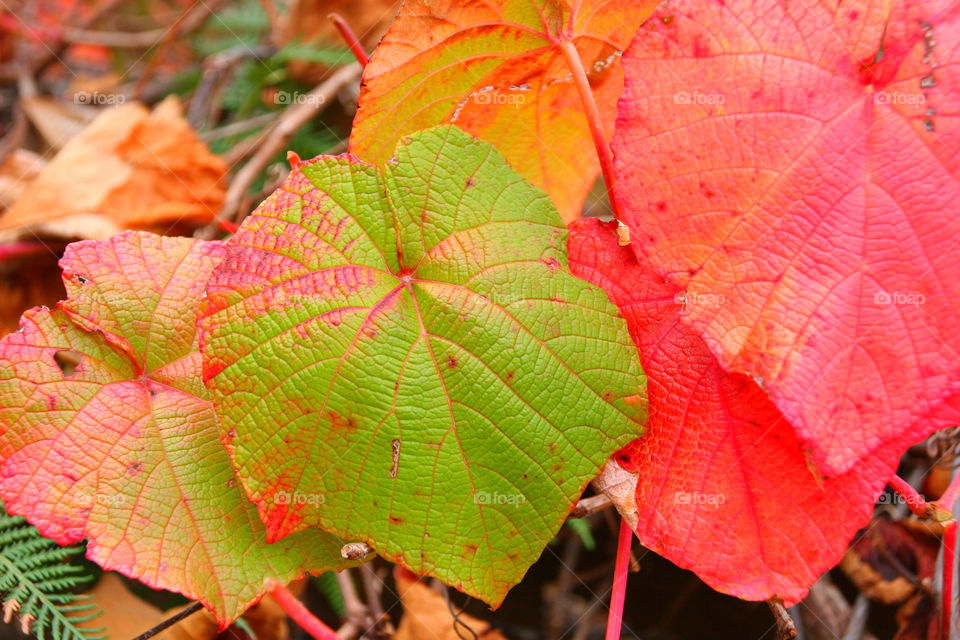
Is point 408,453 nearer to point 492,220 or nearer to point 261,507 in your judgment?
point 261,507

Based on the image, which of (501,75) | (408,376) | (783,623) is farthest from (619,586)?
(501,75)

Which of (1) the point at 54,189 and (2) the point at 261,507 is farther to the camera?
(1) the point at 54,189

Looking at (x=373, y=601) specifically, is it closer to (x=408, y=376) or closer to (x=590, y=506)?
(x=590, y=506)

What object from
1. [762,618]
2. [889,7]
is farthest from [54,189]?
[762,618]

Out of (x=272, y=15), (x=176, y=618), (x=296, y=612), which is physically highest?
(x=272, y=15)

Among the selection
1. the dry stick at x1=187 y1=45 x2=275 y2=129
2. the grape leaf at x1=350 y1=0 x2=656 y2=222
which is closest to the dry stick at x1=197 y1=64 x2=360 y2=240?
the dry stick at x1=187 y1=45 x2=275 y2=129

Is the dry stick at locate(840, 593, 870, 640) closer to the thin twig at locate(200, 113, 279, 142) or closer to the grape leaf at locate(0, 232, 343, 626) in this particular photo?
the grape leaf at locate(0, 232, 343, 626)

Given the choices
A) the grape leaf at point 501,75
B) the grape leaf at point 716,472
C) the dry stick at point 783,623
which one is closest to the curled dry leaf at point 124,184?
the grape leaf at point 501,75

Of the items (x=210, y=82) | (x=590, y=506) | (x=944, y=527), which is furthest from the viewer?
(x=210, y=82)
